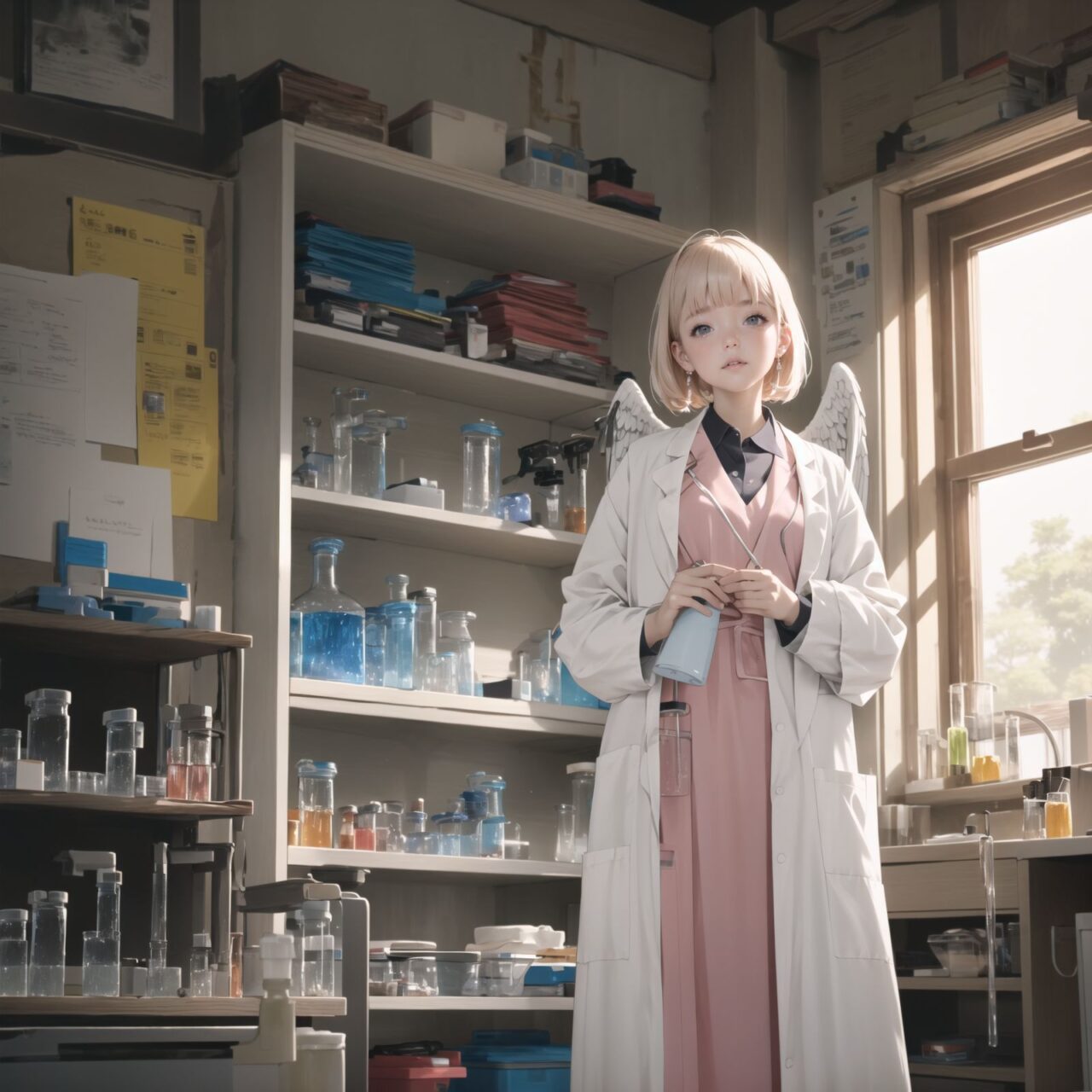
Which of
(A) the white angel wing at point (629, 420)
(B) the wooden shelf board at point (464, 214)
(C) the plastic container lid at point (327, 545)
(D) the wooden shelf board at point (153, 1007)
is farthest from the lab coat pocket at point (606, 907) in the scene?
(B) the wooden shelf board at point (464, 214)

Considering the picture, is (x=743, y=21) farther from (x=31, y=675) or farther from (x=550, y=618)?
(x=31, y=675)

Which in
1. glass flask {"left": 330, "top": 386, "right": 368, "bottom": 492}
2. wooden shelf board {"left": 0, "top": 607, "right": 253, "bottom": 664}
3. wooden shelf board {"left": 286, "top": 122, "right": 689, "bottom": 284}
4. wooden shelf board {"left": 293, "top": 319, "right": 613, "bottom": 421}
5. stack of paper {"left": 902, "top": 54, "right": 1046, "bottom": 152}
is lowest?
wooden shelf board {"left": 0, "top": 607, "right": 253, "bottom": 664}

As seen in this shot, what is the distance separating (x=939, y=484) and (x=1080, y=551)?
398 mm

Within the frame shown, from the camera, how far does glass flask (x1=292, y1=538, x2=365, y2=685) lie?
3.26m

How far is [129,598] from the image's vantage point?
114 inches

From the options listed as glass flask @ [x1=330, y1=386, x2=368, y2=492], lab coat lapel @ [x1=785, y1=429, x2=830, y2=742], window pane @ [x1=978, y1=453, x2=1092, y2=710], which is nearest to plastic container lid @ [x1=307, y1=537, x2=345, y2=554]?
glass flask @ [x1=330, y1=386, x2=368, y2=492]

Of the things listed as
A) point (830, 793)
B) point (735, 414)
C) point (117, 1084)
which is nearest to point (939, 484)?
point (735, 414)

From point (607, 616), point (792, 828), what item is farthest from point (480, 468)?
point (792, 828)

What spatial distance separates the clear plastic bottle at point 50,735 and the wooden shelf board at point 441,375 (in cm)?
101

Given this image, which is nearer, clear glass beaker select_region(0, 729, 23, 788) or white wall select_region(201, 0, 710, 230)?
clear glass beaker select_region(0, 729, 23, 788)

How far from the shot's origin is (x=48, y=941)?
8.04 ft

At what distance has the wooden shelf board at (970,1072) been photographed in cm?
294

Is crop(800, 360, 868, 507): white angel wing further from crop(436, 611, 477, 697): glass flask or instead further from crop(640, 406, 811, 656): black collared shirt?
crop(436, 611, 477, 697): glass flask

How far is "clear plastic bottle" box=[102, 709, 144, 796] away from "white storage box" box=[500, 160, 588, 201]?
158 cm
